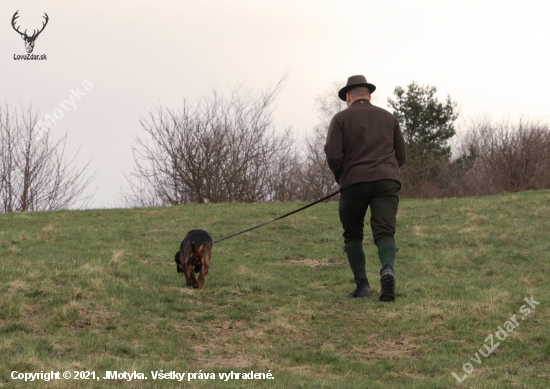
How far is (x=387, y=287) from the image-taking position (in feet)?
21.5

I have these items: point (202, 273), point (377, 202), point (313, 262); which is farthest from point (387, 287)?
point (313, 262)

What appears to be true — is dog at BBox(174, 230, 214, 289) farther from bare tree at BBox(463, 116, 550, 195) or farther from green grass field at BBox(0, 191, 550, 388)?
bare tree at BBox(463, 116, 550, 195)

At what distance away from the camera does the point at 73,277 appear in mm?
6992

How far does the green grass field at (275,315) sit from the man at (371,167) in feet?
2.74

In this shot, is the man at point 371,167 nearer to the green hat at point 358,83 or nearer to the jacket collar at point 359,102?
the jacket collar at point 359,102

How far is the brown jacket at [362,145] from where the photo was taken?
6.40 metres

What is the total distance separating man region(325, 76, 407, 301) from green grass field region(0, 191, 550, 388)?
83cm

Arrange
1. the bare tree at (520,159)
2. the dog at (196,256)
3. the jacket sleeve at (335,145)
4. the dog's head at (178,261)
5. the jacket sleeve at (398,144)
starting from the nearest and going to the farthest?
the jacket sleeve at (335,145)
the jacket sleeve at (398,144)
the dog at (196,256)
the dog's head at (178,261)
the bare tree at (520,159)

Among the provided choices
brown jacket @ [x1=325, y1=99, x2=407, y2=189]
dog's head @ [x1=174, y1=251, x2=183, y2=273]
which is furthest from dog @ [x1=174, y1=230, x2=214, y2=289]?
brown jacket @ [x1=325, y1=99, x2=407, y2=189]

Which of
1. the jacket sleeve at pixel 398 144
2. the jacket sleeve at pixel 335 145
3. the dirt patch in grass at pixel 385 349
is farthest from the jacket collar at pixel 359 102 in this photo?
the dirt patch in grass at pixel 385 349

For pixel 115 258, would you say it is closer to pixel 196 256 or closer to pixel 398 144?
pixel 196 256

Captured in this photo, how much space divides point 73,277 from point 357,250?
3608mm

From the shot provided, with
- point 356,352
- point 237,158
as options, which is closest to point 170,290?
point 356,352

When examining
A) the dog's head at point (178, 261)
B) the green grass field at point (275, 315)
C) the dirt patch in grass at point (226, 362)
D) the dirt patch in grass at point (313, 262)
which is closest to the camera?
the green grass field at point (275, 315)
